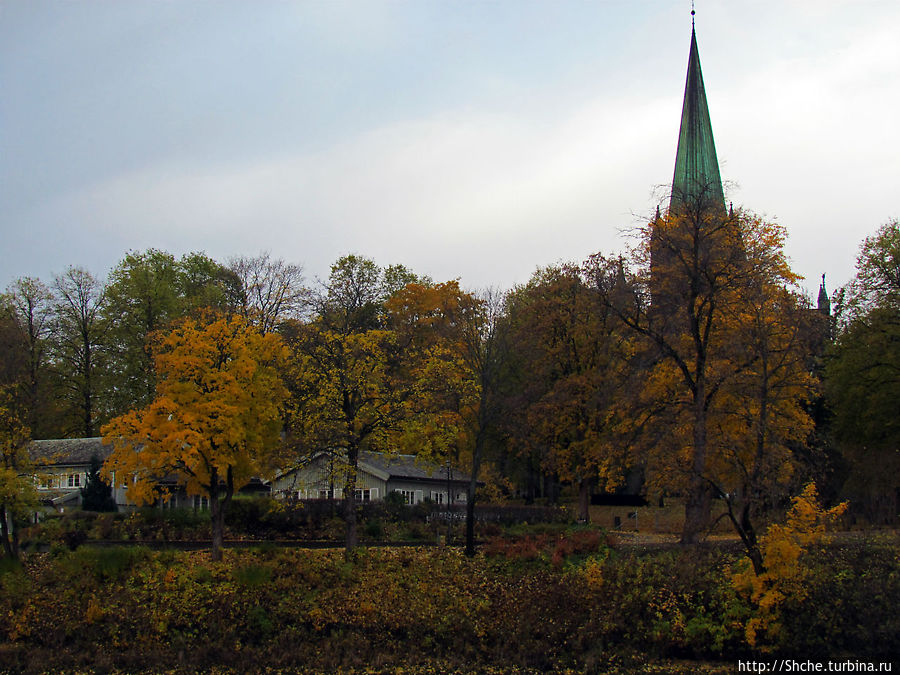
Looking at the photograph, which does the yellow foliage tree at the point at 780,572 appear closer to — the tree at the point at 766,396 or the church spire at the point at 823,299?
the tree at the point at 766,396

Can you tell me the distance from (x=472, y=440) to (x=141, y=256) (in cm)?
3250

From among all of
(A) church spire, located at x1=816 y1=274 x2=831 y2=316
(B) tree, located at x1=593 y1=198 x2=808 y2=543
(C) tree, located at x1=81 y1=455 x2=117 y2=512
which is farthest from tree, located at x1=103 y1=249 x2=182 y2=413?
(A) church spire, located at x1=816 y1=274 x2=831 y2=316

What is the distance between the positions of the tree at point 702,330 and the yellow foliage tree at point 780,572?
500 centimetres

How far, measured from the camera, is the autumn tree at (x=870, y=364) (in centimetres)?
3969

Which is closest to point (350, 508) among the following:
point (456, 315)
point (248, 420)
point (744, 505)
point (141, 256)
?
point (248, 420)

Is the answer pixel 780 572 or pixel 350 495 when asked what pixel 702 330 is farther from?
pixel 350 495

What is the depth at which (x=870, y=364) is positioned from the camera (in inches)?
1619

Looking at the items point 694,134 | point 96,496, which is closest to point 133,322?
point 96,496

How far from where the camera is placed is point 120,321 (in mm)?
56938

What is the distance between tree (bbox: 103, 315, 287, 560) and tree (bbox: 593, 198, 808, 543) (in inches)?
465

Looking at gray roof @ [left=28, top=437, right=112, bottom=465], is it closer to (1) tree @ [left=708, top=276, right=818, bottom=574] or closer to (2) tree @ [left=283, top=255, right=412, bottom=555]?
(2) tree @ [left=283, top=255, right=412, bottom=555]

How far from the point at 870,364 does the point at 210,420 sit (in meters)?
31.0

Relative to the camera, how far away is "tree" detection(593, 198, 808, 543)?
88.5 feet

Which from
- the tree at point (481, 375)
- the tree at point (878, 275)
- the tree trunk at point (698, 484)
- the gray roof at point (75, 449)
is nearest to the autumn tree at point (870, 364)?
the tree at point (878, 275)
